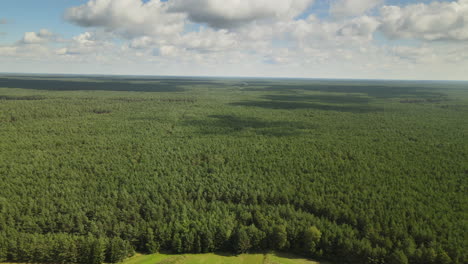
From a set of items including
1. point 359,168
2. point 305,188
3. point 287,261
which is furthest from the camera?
point 359,168

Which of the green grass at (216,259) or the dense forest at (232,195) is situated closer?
the dense forest at (232,195)

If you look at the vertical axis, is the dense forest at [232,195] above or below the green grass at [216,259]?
above

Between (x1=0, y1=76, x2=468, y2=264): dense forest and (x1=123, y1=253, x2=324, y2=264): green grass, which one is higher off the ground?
(x1=0, y1=76, x2=468, y2=264): dense forest

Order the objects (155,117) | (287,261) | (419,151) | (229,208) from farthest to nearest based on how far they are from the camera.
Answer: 1. (155,117)
2. (419,151)
3. (229,208)
4. (287,261)

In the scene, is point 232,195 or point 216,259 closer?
point 216,259

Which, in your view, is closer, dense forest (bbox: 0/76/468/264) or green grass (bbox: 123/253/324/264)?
dense forest (bbox: 0/76/468/264)

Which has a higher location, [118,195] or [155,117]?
[155,117]

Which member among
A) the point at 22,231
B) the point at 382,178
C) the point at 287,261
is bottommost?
the point at 287,261

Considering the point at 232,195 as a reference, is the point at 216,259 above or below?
below

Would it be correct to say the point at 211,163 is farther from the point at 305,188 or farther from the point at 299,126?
the point at 299,126

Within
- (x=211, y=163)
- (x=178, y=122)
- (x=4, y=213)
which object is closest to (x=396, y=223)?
(x=211, y=163)

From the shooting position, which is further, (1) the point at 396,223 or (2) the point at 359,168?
(2) the point at 359,168
